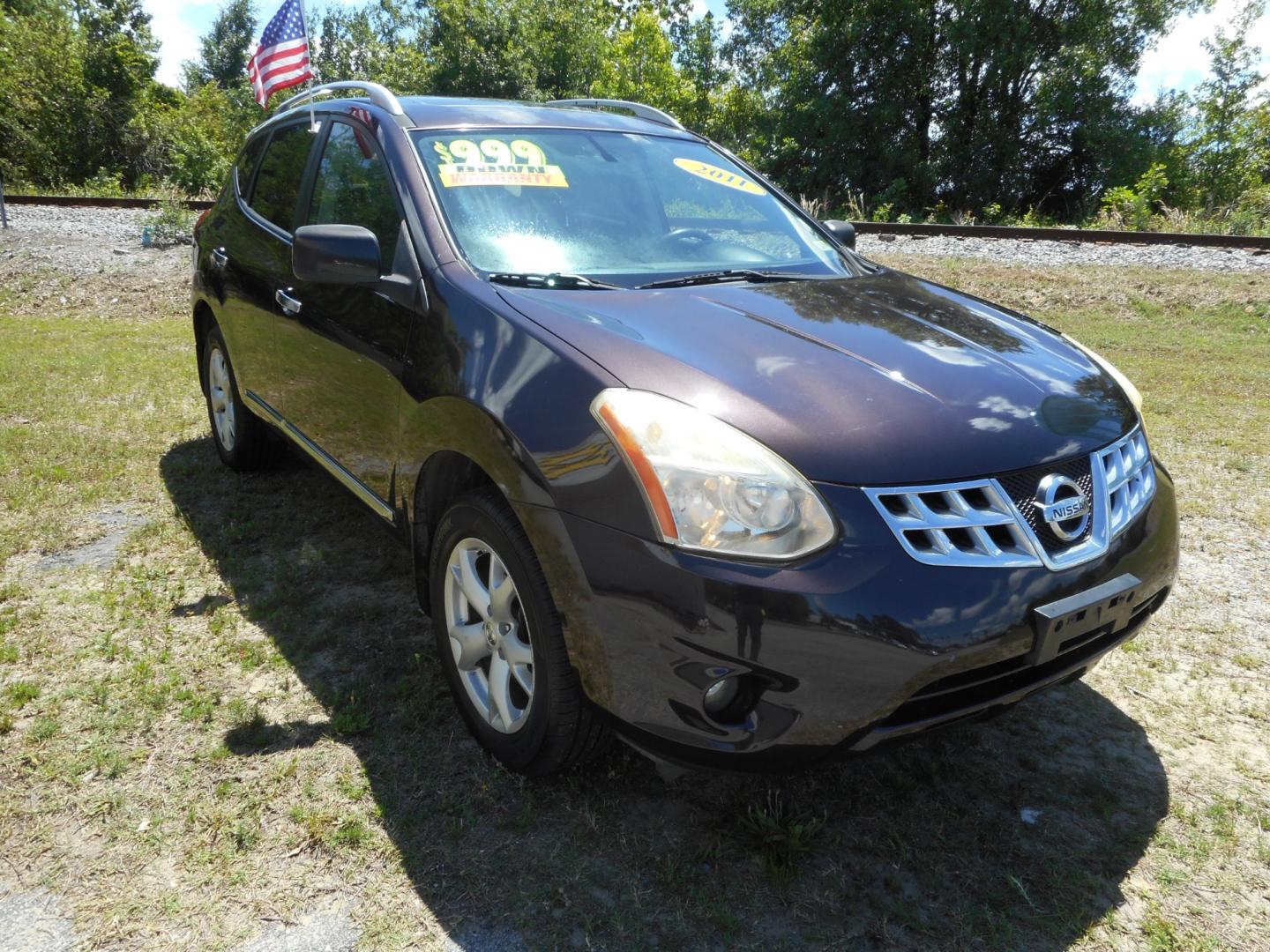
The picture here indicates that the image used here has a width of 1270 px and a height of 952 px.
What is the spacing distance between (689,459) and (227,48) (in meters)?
83.9

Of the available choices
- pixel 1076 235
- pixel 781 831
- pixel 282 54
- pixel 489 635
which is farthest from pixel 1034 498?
pixel 1076 235

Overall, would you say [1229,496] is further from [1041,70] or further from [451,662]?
[1041,70]

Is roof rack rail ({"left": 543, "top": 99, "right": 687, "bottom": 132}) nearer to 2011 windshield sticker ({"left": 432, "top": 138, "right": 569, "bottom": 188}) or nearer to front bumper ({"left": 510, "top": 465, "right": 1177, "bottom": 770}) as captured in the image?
2011 windshield sticker ({"left": 432, "top": 138, "right": 569, "bottom": 188})

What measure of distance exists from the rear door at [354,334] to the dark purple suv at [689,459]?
0.05 feet

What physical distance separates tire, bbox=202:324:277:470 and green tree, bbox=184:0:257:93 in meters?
76.8

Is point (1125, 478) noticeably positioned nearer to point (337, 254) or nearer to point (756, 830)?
point (756, 830)

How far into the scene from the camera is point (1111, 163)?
25.1 meters

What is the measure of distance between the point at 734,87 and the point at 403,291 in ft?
112

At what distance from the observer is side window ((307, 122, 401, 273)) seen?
2965mm

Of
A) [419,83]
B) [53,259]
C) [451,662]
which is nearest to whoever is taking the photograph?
[451,662]

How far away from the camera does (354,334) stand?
3010 mm

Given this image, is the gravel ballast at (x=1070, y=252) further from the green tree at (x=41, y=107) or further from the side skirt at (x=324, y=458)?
the green tree at (x=41, y=107)

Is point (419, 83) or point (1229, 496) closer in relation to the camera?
point (1229, 496)

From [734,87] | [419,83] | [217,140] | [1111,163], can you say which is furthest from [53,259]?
[419,83]
